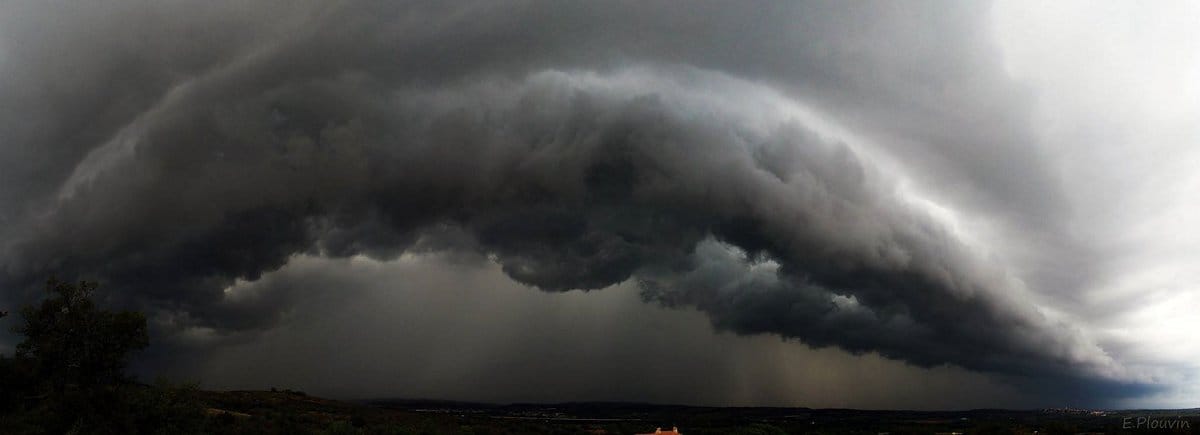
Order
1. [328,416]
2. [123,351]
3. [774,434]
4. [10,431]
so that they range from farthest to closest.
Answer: [774,434] < [328,416] < [123,351] < [10,431]

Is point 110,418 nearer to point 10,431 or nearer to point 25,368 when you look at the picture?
point 10,431

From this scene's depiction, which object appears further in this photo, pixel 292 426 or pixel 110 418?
pixel 292 426

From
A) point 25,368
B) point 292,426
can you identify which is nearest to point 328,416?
point 292,426

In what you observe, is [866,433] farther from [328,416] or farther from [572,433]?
[328,416]

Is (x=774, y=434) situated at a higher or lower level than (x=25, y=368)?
lower

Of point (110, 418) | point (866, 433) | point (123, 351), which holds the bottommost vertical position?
point (866, 433)

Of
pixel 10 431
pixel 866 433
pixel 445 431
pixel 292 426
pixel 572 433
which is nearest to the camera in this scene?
pixel 10 431

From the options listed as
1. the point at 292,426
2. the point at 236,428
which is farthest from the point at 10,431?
the point at 292,426

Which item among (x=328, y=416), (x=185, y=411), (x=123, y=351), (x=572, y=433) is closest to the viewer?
(x=185, y=411)

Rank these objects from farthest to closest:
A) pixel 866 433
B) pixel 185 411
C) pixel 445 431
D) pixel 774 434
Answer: pixel 866 433 < pixel 774 434 < pixel 445 431 < pixel 185 411
